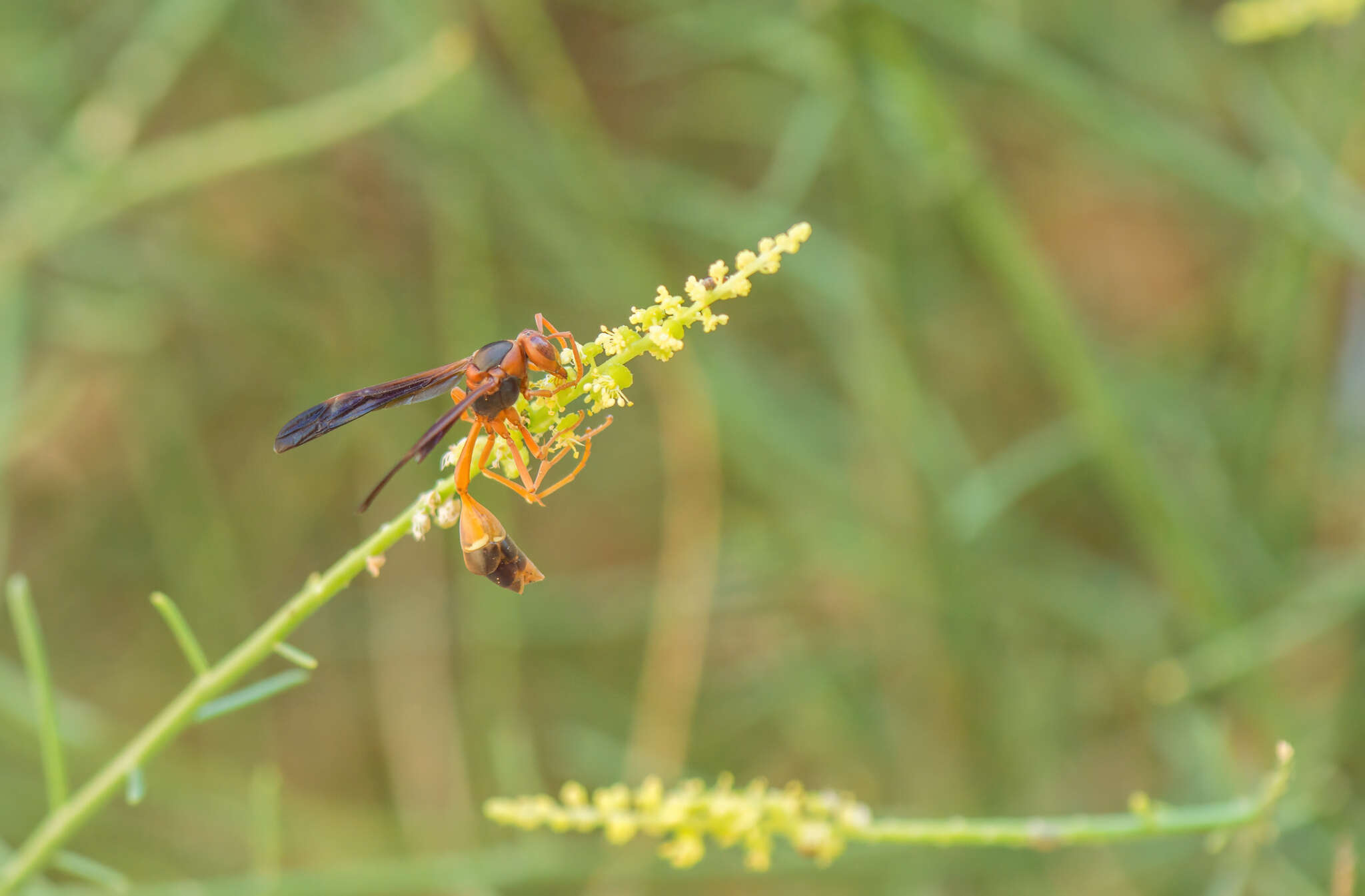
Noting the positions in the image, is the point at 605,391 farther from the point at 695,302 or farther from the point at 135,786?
the point at 135,786

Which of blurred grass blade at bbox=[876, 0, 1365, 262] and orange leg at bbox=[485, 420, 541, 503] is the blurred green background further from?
orange leg at bbox=[485, 420, 541, 503]

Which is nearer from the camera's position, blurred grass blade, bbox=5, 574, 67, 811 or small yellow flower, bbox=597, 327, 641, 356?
small yellow flower, bbox=597, 327, 641, 356

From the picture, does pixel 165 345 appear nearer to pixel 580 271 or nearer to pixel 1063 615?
pixel 580 271

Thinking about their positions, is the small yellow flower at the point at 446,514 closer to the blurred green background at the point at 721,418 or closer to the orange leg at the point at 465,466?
the orange leg at the point at 465,466

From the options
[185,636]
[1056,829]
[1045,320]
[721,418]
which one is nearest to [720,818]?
[1056,829]

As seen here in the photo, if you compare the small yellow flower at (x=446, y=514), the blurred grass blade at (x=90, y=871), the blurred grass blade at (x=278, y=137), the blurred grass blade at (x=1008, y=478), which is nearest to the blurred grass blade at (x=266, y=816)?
the blurred grass blade at (x=90, y=871)

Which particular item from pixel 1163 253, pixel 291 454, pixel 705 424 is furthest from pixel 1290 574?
pixel 291 454

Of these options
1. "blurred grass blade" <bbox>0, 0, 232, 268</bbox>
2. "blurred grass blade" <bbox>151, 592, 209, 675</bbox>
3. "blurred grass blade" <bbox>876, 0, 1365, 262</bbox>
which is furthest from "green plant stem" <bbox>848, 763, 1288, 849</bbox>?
"blurred grass blade" <bbox>0, 0, 232, 268</bbox>

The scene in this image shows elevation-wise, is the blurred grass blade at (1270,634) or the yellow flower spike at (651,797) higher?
the blurred grass blade at (1270,634)
